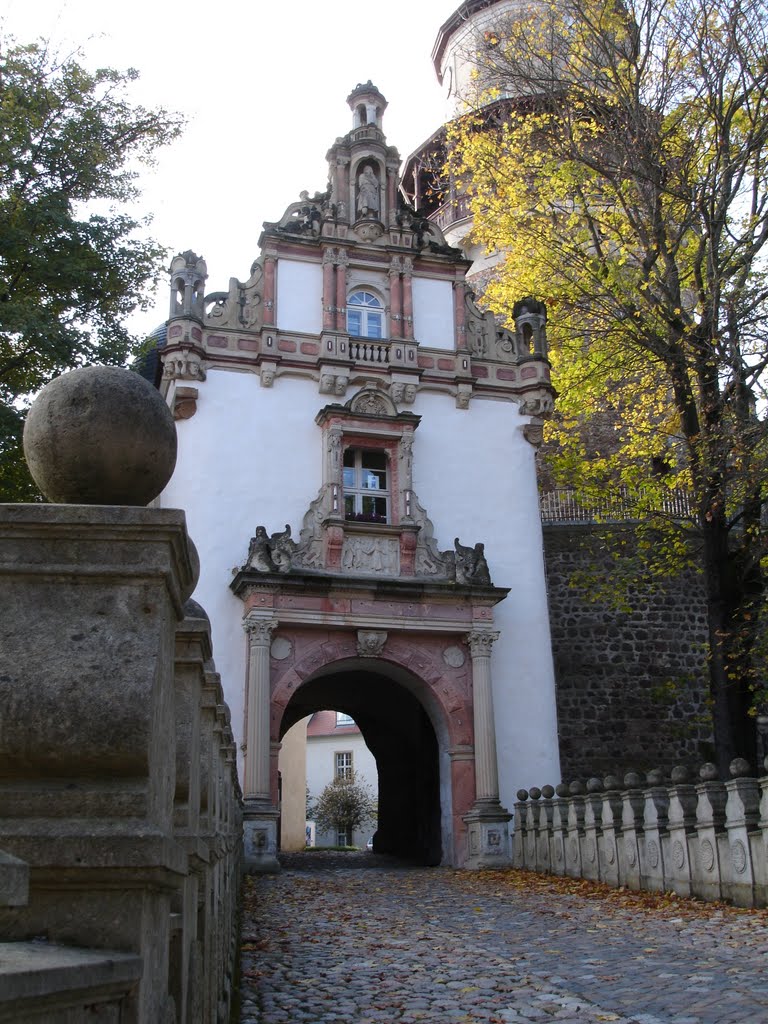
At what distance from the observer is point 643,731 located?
66.6 ft

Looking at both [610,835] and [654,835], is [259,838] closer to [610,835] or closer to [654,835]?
[610,835]

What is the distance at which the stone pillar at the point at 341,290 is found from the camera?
18.4m

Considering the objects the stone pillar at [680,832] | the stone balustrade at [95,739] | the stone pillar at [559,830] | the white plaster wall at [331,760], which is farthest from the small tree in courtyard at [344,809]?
the stone balustrade at [95,739]

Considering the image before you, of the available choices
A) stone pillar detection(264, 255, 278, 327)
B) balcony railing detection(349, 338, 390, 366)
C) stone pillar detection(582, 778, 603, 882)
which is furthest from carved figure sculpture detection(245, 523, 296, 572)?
stone pillar detection(582, 778, 603, 882)

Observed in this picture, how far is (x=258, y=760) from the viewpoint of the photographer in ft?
49.6

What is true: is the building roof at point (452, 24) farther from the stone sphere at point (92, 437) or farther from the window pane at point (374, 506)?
the stone sphere at point (92, 437)

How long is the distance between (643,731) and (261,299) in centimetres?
1106

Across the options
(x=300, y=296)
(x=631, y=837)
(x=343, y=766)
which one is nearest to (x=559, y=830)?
(x=631, y=837)

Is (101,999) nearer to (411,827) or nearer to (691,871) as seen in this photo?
(691,871)

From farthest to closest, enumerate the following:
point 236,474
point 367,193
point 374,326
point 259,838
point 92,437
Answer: point 367,193, point 374,326, point 236,474, point 259,838, point 92,437

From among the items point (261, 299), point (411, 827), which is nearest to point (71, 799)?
point (261, 299)

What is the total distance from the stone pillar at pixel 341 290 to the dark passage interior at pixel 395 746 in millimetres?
6365

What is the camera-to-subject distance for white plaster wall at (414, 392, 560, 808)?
56.0ft

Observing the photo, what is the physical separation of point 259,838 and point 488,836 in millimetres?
3490
